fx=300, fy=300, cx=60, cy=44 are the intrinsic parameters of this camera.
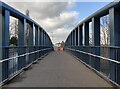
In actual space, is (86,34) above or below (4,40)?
above

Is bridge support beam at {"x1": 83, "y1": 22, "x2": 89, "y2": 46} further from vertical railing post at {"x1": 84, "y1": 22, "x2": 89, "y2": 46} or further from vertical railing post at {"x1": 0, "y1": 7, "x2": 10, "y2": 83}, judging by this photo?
vertical railing post at {"x1": 0, "y1": 7, "x2": 10, "y2": 83}

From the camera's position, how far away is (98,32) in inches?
632

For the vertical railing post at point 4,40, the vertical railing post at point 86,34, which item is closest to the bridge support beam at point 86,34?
the vertical railing post at point 86,34

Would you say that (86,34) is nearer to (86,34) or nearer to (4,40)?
(86,34)

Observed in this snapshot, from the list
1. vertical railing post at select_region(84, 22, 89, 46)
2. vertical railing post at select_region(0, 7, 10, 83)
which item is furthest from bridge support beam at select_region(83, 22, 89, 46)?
vertical railing post at select_region(0, 7, 10, 83)

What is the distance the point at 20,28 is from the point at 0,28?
538cm

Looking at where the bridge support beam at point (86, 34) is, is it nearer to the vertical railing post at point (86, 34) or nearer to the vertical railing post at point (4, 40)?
the vertical railing post at point (86, 34)

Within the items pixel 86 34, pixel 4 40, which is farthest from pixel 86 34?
pixel 4 40

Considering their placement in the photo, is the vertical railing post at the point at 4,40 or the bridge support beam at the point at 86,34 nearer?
the vertical railing post at the point at 4,40

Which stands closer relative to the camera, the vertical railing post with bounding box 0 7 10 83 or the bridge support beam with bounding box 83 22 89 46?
the vertical railing post with bounding box 0 7 10 83

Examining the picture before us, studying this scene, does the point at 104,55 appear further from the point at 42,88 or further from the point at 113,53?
the point at 42,88

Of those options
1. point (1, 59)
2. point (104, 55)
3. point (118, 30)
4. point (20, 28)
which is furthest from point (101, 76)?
point (20, 28)

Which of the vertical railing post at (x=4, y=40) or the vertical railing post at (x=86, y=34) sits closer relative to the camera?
the vertical railing post at (x=4, y=40)

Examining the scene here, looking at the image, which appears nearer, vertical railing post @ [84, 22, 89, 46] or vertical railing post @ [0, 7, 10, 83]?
vertical railing post @ [0, 7, 10, 83]
